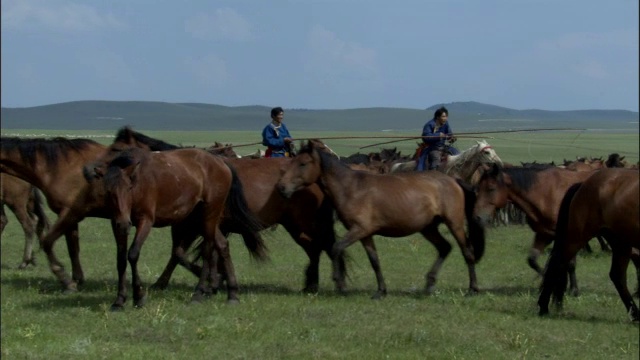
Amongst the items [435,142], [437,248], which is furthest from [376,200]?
[435,142]

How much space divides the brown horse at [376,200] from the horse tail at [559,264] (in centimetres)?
152

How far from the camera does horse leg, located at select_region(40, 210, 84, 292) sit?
35.7 feet

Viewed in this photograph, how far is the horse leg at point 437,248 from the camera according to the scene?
11.5 meters

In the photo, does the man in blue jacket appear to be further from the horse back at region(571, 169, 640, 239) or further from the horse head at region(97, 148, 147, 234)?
the horse back at region(571, 169, 640, 239)

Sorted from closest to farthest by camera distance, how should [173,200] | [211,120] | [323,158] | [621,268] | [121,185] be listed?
[121,185]
[621,268]
[173,200]
[323,158]
[211,120]

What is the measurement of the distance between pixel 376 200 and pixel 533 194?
6.53 feet

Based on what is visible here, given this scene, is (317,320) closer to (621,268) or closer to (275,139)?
(621,268)

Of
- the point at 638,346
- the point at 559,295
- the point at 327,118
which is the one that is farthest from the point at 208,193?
the point at 327,118

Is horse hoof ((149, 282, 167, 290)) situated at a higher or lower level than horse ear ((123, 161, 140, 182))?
lower

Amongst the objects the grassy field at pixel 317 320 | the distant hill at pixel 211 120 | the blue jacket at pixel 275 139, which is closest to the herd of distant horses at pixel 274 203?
the grassy field at pixel 317 320

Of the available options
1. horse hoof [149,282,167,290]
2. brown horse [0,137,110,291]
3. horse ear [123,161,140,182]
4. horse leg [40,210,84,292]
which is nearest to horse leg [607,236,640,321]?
horse ear [123,161,140,182]

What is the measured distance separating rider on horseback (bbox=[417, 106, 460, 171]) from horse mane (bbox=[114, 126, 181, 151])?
4.88 meters

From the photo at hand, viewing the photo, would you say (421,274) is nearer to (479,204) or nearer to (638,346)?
(479,204)

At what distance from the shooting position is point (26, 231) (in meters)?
14.0
